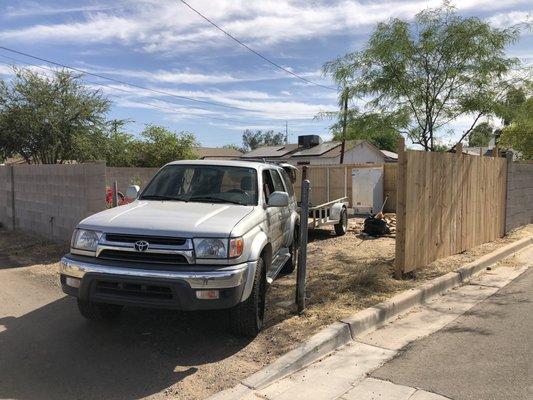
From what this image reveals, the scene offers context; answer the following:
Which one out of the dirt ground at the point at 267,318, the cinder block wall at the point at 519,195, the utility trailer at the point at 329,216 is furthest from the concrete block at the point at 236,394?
the cinder block wall at the point at 519,195

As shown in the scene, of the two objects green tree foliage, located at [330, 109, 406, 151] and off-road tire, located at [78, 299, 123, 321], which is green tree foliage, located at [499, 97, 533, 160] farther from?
off-road tire, located at [78, 299, 123, 321]

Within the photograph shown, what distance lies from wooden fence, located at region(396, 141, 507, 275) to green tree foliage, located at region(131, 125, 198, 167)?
29.8 meters

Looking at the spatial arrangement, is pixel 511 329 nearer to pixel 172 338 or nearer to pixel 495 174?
pixel 172 338

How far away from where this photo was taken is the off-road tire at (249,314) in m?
4.89

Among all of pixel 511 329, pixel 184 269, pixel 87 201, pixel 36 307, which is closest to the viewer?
pixel 184 269

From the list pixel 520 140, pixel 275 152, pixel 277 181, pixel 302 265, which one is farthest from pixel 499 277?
pixel 275 152

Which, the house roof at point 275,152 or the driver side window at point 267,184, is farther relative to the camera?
the house roof at point 275,152

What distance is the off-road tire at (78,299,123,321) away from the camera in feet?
17.3

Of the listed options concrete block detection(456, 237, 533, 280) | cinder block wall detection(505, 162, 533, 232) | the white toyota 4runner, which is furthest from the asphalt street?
cinder block wall detection(505, 162, 533, 232)

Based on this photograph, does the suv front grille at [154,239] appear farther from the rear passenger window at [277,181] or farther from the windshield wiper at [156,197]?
the rear passenger window at [277,181]

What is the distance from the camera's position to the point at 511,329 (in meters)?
5.70

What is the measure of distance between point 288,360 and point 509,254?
8.04 metres

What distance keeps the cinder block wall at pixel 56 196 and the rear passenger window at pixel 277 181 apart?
12.8 feet

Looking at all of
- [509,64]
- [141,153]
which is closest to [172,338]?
[509,64]
